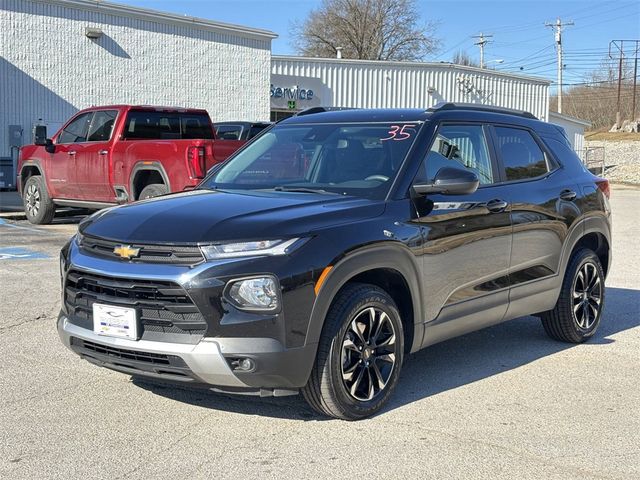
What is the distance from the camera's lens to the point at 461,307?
5.11m

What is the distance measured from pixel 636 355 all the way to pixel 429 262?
7.83 feet

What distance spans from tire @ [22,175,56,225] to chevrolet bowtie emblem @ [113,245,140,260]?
10.6 m

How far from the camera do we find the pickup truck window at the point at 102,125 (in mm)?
12688

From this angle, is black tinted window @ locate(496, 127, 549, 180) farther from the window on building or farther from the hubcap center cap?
the hubcap center cap

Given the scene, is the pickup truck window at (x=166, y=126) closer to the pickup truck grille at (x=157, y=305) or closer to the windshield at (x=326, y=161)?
the windshield at (x=326, y=161)

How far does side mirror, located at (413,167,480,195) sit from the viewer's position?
15.4ft

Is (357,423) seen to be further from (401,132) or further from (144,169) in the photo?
(144,169)

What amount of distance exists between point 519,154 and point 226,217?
2789mm

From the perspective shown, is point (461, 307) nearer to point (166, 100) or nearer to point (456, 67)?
point (166, 100)

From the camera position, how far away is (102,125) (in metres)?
12.8

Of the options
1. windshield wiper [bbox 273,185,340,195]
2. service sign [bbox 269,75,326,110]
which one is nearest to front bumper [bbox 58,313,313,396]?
windshield wiper [bbox 273,185,340,195]

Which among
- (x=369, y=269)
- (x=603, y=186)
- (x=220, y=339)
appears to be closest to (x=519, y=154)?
(x=603, y=186)

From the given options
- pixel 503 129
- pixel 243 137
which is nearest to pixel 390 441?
pixel 503 129

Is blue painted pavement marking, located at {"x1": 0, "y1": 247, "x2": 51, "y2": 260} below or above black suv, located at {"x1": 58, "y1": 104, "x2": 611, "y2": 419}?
below
